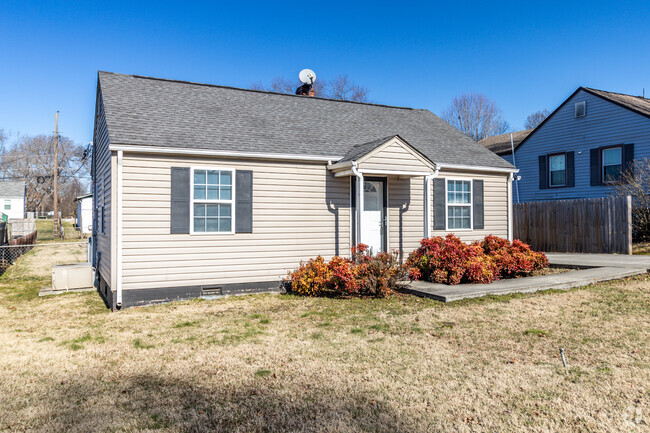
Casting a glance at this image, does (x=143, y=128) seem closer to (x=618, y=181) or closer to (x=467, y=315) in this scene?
(x=467, y=315)

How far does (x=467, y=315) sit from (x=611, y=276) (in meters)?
4.91

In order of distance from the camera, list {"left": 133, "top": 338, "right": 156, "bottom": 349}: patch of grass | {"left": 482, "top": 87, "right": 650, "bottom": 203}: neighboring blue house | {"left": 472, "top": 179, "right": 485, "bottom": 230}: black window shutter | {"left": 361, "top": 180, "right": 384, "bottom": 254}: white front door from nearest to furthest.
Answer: {"left": 133, "top": 338, "right": 156, "bottom": 349}: patch of grass → {"left": 361, "top": 180, "right": 384, "bottom": 254}: white front door → {"left": 472, "top": 179, "right": 485, "bottom": 230}: black window shutter → {"left": 482, "top": 87, "right": 650, "bottom": 203}: neighboring blue house

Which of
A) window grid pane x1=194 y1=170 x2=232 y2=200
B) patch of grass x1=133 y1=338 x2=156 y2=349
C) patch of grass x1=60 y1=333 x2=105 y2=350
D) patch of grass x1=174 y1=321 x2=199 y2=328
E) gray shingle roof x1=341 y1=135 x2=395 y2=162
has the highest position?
gray shingle roof x1=341 y1=135 x2=395 y2=162

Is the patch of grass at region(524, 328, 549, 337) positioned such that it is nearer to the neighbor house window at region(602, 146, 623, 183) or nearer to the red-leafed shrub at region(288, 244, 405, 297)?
the red-leafed shrub at region(288, 244, 405, 297)

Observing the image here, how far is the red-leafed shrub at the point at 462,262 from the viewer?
29.0 ft

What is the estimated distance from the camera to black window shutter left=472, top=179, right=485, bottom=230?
1123 centimetres

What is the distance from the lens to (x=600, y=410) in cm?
344

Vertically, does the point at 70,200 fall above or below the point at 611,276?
above

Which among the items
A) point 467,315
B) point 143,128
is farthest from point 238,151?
point 467,315

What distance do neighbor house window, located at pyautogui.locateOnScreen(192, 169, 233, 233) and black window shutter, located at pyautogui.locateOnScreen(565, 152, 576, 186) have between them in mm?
16470

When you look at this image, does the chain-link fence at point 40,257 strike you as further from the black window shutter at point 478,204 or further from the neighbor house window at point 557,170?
the neighbor house window at point 557,170

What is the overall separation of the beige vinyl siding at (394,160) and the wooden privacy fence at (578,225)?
797 cm

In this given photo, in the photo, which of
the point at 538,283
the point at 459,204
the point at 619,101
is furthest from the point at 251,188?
the point at 619,101

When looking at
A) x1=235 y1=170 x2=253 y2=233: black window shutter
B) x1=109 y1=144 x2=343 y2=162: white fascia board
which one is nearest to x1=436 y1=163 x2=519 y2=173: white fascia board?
x1=109 y1=144 x2=343 y2=162: white fascia board
